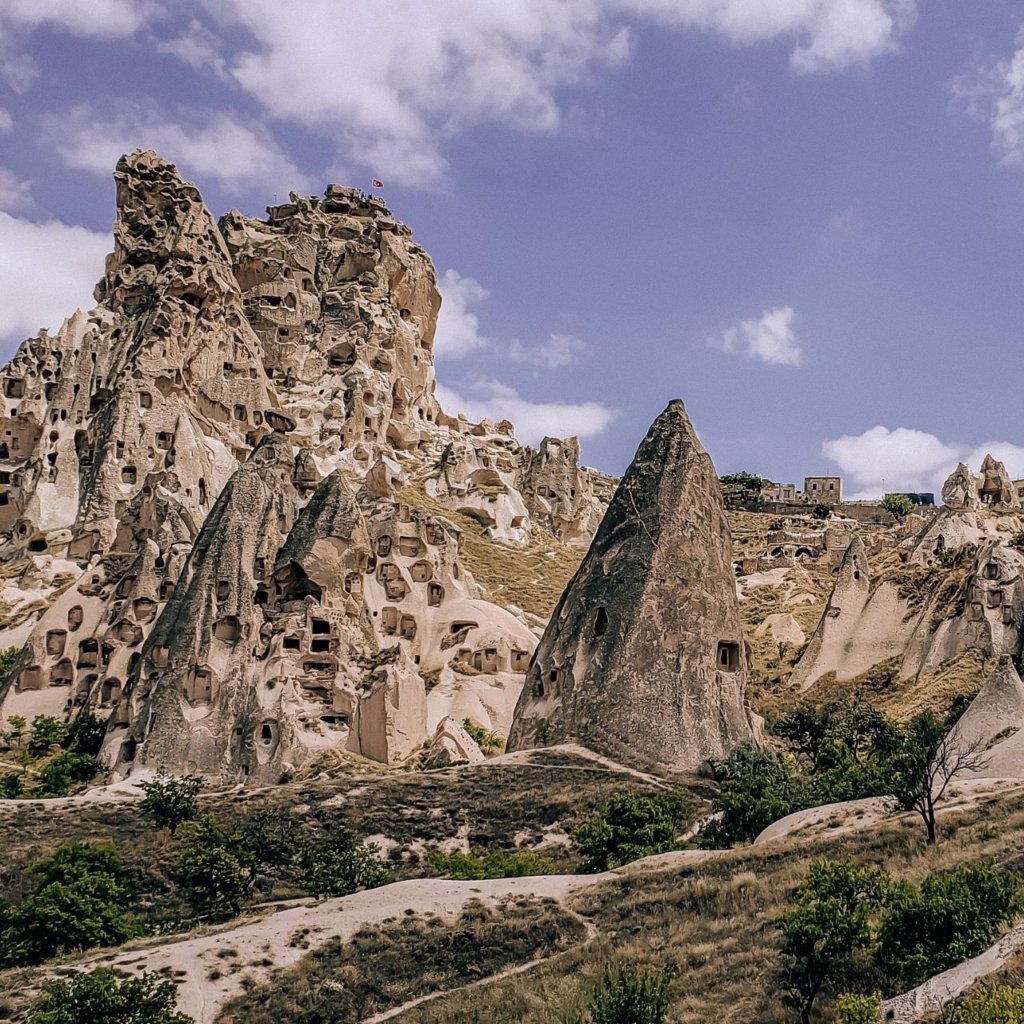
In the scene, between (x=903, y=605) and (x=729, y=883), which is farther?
(x=903, y=605)

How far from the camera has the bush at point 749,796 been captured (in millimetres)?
36625

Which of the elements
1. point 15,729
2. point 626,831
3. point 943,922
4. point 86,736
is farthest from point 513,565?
point 943,922

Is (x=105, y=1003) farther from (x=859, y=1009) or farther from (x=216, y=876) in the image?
(x=859, y=1009)

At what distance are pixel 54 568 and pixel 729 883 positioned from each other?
5853cm

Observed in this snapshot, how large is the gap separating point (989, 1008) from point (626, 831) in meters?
20.5

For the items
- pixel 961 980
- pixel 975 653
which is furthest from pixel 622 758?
pixel 961 980

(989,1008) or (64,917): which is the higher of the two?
(989,1008)

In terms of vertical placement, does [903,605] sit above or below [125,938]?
above

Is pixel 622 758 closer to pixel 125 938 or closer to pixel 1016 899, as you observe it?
pixel 125 938

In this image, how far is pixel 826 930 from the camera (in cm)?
2247

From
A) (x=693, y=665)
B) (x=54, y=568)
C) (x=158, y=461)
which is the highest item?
(x=158, y=461)

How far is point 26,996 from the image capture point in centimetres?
2662

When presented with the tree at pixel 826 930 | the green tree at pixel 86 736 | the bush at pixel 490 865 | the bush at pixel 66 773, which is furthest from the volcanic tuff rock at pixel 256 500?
the tree at pixel 826 930

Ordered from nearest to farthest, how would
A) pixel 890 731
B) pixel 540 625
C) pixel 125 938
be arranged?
pixel 125 938
pixel 890 731
pixel 540 625
